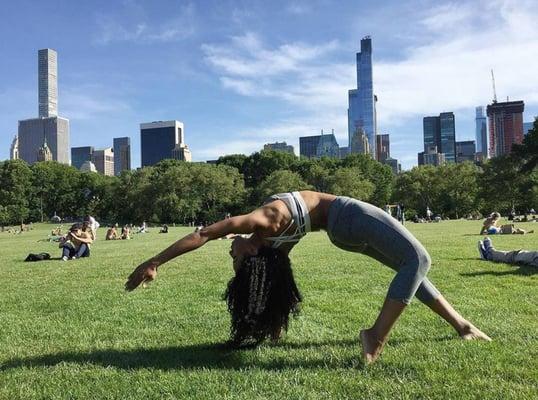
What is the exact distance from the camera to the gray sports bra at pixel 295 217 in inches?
182

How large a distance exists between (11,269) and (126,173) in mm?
95800

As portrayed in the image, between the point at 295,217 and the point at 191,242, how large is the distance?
89cm

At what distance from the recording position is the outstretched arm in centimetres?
441

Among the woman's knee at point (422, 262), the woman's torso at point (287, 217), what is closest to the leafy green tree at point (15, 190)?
the woman's torso at point (287, 217)

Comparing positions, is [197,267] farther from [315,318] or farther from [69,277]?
[315,318]

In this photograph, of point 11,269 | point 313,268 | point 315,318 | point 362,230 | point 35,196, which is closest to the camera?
point 362,230

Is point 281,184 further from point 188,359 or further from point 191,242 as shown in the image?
point 191,242

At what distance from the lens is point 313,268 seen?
1231cm

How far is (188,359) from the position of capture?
5.00m

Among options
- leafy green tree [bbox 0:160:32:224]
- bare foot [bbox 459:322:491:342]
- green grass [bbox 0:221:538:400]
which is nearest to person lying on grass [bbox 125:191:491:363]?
green grass [bbox 0:221:538:400]

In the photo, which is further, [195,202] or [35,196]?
[35,196]

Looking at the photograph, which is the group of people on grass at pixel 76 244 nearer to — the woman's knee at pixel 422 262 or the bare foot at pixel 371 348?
the bare foot at pixel 371 348

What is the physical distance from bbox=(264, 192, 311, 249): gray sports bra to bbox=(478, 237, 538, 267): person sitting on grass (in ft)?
25.7

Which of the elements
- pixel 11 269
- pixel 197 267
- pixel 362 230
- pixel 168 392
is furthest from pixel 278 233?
pixel 11 269
